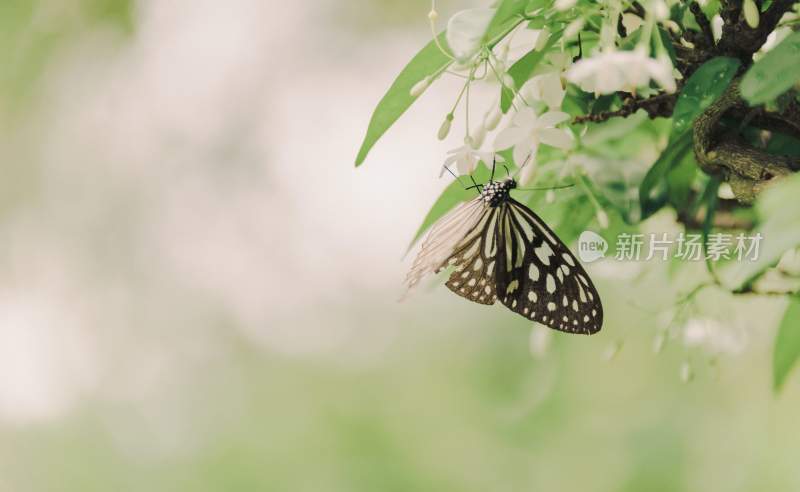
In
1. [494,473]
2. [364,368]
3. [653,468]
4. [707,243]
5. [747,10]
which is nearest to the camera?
[747,10]

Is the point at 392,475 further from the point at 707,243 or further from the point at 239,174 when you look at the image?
the point at 707,243

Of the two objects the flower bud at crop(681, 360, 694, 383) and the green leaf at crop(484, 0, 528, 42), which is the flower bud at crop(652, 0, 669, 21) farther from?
the flower bud at crop(681, 360, 694, 383)

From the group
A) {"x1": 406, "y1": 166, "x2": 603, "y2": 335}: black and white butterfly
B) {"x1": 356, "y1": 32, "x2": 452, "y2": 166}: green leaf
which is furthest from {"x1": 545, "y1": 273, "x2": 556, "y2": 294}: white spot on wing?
{"x1": 356, "y1": 32, "x2": 452, "y2": 166}: green leaf

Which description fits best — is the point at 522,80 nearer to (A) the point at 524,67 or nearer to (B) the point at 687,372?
(A) the point at 524,67

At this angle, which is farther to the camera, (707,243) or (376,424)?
(376,424)

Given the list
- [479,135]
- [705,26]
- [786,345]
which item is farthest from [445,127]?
[786,345]

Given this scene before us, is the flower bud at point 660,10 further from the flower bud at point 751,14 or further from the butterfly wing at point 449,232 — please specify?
the butterfly wing at point 449,232

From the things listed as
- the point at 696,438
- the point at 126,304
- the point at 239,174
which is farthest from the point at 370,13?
the point at 696,438
